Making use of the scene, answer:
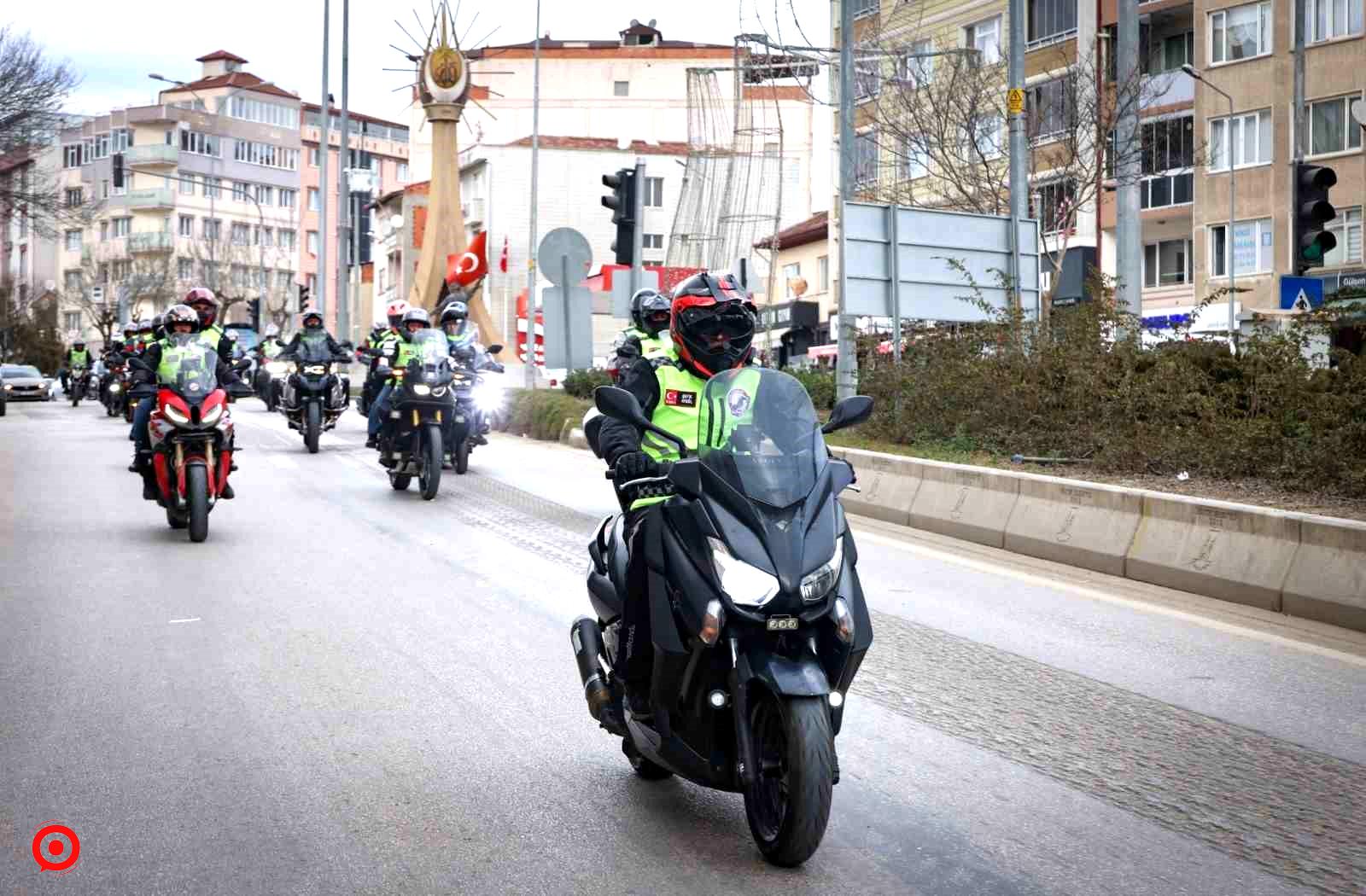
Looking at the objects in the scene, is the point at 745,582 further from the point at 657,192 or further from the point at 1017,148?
the point at 657,192

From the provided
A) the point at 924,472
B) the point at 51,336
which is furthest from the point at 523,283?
the point at 924,472

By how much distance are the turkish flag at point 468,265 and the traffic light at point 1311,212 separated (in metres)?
38.8

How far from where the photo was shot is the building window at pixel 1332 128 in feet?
136

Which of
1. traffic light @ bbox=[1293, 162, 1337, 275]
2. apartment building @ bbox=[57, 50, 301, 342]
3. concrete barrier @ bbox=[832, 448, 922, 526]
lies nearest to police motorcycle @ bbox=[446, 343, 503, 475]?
concrete barrier @ bbox=[832, 448, 922, 526]

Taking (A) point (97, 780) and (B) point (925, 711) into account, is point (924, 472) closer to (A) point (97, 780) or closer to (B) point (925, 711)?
(B) point (925, 711)

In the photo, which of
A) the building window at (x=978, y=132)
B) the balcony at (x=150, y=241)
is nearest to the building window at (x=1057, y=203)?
the building window at (x=978, y=132)

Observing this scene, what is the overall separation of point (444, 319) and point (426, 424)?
11.3ft

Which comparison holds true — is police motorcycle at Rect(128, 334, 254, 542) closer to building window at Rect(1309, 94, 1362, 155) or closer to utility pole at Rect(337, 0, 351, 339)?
building window at Rect(1309, 94, 1362, 155)

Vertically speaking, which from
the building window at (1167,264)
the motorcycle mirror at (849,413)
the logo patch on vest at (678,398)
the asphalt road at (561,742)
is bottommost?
the asphalt road at (561,742)

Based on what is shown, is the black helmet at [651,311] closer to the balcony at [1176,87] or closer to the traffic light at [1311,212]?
the traffic light at [1311,212]

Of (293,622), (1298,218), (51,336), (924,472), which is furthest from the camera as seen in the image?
(51,336)

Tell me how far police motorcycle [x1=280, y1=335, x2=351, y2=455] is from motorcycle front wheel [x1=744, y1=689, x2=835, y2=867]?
20729mm

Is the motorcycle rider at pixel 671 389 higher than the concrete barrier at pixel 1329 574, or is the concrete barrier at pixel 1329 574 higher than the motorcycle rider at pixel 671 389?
the motorcycle rider at pixel 671 389

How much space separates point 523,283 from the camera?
287ft
